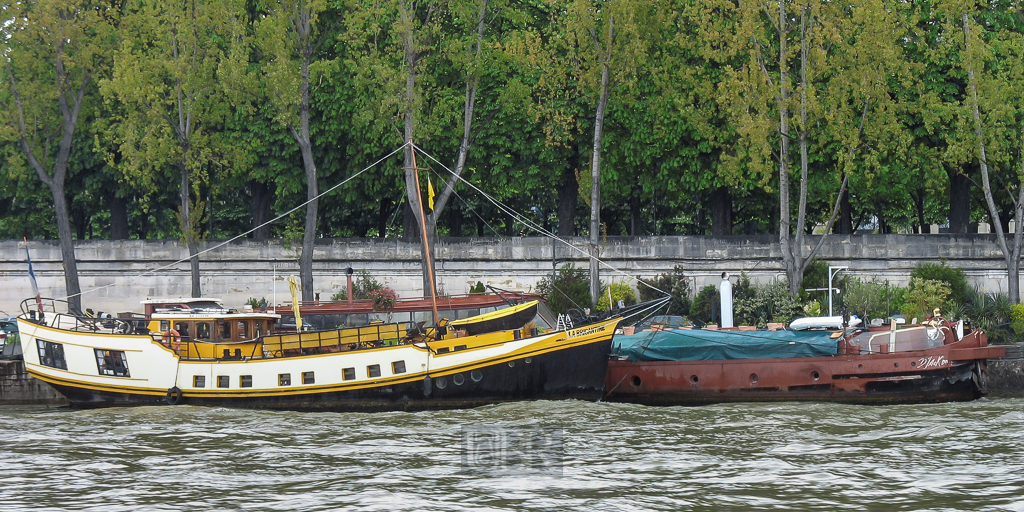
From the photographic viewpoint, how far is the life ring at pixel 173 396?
1166 inches

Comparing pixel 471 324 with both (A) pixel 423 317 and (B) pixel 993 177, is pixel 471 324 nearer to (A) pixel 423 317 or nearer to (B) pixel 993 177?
(A) pixel 423 317

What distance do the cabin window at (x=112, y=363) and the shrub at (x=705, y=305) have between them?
1845 cm

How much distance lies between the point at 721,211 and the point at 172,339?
75.0 ft

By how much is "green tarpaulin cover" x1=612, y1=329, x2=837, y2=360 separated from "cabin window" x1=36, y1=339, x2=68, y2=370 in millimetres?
14700

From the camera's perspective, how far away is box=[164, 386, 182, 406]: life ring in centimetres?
2961

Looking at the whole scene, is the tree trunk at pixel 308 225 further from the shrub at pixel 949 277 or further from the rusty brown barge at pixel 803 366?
the shrub at pixel 949 277

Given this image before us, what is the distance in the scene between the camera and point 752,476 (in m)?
19.4

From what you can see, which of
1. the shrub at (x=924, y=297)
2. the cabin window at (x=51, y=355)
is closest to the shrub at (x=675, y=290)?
the shrub at (x=924, y=297)

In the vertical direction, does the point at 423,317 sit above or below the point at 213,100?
below

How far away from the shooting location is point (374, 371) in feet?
94.2

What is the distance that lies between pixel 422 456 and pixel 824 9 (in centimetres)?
2253

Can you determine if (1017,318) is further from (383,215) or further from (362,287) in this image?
(383,215)

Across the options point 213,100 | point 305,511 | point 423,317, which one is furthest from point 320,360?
point 213,100

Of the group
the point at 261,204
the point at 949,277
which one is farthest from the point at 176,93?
the point at 949,277
